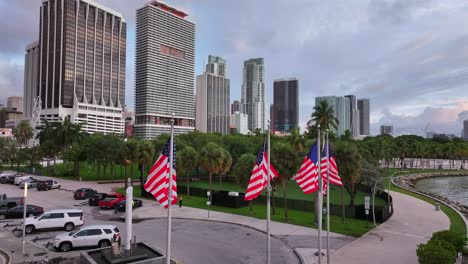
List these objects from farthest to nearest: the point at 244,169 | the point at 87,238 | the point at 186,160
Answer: the point at 186,160, the point at 244,169, the point at 87,238

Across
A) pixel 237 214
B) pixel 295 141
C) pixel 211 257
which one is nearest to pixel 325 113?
pixel 295 141

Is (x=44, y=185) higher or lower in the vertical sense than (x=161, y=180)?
lower

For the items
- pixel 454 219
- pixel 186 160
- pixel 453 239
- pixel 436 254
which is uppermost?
pixel 186 160

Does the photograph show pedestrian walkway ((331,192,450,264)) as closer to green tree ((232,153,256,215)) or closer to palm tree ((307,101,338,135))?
green tree ((232,153,256,215))

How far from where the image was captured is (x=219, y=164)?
135 ft

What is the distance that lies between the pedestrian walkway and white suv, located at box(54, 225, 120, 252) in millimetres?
14359

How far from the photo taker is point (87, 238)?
22.7m

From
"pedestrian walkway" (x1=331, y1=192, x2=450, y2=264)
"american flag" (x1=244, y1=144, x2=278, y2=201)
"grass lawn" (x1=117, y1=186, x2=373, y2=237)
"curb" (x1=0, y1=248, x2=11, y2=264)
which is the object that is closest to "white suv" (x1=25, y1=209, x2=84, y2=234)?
"curb" (x1=0, y1=248, x2=11, y2=264)

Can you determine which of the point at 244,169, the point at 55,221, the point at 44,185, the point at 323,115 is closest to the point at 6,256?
the point at 55,221

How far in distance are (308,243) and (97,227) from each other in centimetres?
1455

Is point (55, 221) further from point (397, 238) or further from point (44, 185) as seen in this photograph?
point (44, 185)

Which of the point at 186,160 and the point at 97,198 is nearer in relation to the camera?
the point at 97,198

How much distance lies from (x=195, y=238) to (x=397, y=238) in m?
15.3

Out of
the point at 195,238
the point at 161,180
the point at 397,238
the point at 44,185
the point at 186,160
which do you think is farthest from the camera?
the point at 44,185
